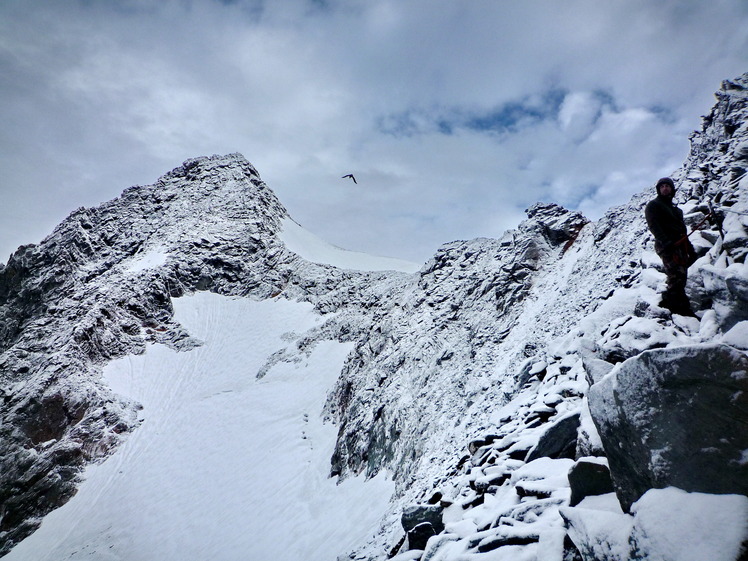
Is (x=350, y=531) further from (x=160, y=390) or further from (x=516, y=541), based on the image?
(x=160, y=390)

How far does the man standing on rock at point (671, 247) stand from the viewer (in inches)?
277

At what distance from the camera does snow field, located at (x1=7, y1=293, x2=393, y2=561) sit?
18.9m

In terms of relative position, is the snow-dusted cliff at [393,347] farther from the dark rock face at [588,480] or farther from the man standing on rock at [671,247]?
the man standing on rock at [671,247]

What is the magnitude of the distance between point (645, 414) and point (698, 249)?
528 centimetres

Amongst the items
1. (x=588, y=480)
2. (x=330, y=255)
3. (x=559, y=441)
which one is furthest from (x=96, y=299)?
(x=588, y=480)

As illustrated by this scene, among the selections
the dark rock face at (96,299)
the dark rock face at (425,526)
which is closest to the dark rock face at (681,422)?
the dark rock face at (425,526)

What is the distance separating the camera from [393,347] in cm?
2559

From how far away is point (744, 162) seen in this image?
9227 mm

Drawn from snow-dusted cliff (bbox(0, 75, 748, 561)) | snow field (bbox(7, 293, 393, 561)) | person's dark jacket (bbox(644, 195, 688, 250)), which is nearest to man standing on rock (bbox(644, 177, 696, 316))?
person's dark jacket (bbox(644, 195, 688, 250))

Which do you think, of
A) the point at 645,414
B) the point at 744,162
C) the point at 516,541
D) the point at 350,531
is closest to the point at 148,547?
the point at 350,531

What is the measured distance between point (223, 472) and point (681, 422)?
97.4 feet

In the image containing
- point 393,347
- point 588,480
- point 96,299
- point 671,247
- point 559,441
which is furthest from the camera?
point 96,299

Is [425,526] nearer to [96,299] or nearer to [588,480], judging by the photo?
[588,480]

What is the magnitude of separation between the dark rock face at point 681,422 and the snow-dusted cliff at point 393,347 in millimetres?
114
